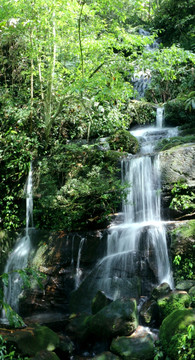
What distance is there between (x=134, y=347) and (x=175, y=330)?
0.68 meters

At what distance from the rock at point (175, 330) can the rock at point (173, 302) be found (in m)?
0.50

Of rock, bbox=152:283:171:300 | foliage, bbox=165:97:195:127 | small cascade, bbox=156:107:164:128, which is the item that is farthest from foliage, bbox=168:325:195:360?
small cascade, bbox=156:107:164:128

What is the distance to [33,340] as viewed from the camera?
445cm

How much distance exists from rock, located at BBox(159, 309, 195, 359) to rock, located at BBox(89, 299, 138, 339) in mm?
598

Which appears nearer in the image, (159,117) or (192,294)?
(192,294)

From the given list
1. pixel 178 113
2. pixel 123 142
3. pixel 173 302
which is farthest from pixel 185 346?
pixel 178 113

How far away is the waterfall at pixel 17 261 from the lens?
7086mm

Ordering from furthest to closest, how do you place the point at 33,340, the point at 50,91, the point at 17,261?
the point at 50,91 → the point at 17,261 → the point at 33,340

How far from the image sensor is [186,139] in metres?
9.43

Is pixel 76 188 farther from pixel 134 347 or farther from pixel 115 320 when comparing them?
pixel 134 347

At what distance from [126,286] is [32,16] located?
314 inches

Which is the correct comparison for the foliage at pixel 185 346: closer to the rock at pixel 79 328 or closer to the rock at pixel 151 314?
the rock at pixel 151 314

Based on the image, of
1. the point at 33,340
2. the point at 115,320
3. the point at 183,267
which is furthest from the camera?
the point at 183,267

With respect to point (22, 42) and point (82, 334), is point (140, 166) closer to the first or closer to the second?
point (82, 334)
